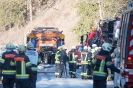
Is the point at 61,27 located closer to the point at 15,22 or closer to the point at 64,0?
the point at 64,0

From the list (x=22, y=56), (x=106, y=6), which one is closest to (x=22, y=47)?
(x=22, y=56)

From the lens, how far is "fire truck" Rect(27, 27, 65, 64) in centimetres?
3778

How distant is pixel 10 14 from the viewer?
86562mm

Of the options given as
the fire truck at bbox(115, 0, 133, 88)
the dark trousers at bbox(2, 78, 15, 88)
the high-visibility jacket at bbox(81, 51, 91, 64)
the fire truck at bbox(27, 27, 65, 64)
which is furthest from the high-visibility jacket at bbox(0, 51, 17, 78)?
the fire truck at bbox(27, 27, 65, 64)

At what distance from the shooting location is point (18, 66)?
14.3 meters

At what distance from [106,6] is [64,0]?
31517mm

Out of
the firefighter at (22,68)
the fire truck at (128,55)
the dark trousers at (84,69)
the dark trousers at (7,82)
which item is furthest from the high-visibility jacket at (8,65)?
the dark trousers at (84,69)

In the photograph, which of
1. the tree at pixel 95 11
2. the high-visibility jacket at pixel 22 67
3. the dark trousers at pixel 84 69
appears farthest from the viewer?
the tree at pixel 95 11

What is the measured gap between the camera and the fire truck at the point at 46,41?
124 ft

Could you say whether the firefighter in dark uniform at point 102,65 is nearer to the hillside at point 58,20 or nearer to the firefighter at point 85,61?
the firefighter at point 85,61

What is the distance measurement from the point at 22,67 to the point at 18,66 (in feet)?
0.46

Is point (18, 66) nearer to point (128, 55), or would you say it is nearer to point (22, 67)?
point (22, 67)

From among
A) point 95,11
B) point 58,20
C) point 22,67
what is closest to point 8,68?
point 22,67

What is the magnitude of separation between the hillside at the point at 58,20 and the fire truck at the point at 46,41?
903 inches
